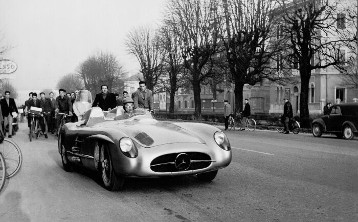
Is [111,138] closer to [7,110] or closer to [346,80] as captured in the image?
[7,110]

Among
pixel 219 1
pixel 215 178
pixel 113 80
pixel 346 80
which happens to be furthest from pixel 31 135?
pixel 113 80

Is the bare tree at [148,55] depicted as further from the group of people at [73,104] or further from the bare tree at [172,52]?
the group of people at [73,104]

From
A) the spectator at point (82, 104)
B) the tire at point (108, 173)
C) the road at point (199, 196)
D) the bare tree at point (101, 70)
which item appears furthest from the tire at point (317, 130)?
the bare tree at point (101, 70)

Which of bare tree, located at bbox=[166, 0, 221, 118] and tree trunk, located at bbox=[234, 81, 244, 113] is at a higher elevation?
bare tree, located at bbox=[166, 0, 221, 118]

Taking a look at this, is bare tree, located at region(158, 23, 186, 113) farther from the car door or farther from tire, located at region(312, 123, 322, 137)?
the car door

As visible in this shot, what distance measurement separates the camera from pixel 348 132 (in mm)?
19016

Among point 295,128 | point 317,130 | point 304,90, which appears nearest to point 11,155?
point 317,130

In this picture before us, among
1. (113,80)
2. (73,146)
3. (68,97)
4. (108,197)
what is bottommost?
(108,197)

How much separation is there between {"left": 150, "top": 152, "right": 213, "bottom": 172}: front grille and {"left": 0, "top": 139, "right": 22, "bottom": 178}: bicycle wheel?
2.84 m

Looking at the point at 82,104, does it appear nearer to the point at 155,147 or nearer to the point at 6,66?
the point at 6,66

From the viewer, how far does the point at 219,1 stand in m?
36.2

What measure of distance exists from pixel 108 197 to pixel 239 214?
1962 mm

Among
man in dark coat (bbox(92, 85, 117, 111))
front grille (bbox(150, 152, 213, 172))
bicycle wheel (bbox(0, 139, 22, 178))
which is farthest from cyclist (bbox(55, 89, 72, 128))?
front grille (bbox(150, 152, 213, 172))

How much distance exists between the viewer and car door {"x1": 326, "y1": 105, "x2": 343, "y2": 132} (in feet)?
64.4
